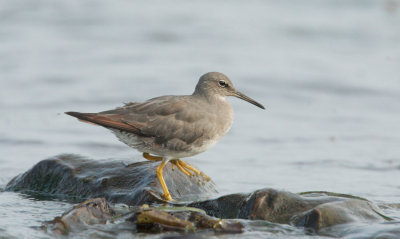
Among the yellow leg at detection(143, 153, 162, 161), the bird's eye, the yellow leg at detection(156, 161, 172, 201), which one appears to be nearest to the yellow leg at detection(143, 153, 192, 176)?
the yellow leg at detection(143, 153, 162, 161)

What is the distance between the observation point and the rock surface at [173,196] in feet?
21.2

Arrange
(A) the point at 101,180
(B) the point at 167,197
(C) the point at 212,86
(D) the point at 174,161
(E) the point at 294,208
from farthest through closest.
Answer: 1. (C) the point at 212,86
2. (D) the point at 174,161
3. (A) the point at 101,180
4. (B) the point at 167,197
5. (E) the point at 294,208

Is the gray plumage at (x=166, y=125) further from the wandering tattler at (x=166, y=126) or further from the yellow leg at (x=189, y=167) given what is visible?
the yellow leg at (x=189, y=167)

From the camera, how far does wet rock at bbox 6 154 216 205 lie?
7.91 m

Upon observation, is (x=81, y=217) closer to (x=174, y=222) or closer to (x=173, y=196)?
(x=174, y=222)

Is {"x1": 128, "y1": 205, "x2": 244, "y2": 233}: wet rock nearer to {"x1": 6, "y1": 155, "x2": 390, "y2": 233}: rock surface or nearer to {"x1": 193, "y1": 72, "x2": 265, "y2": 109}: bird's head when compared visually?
{"x1": 6, "y1": 155, "x2": 390, "y2": 233}: rock surface

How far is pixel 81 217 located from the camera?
21.1 feet

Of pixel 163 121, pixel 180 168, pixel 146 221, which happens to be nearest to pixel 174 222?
pixel 146 221

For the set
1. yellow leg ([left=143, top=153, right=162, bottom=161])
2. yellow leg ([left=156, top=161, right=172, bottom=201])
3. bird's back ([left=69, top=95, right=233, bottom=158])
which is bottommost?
yellow leg ([left=156, top=161, right=172, bottom=201])

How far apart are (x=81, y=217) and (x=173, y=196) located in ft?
5.87

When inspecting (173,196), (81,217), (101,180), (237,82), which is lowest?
(81,217)

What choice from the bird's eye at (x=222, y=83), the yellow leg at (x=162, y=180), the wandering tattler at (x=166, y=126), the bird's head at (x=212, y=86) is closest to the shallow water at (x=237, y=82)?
the wandering tattler at (x=166, y=126)

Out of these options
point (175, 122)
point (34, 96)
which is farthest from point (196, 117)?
point (34, 96)

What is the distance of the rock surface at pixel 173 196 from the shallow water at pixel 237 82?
285mm
